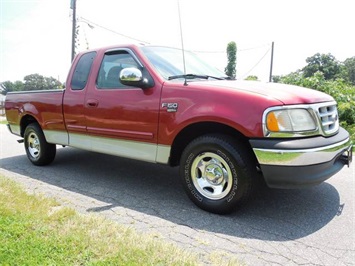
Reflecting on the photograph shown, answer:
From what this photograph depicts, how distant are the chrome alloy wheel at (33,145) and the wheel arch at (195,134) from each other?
303 cm

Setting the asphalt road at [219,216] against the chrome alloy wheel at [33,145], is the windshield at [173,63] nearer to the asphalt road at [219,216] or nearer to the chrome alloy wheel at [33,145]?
the asphalt road at [219,216]

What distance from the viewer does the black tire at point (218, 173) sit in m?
3.05

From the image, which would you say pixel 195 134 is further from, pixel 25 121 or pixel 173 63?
pixel 25 121

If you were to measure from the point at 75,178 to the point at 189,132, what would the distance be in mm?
2218

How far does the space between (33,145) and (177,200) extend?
3335 mm

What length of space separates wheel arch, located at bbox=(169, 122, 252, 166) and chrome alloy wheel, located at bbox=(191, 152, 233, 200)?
0.28 metres

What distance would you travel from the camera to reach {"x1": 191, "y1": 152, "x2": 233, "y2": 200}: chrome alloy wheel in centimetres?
318

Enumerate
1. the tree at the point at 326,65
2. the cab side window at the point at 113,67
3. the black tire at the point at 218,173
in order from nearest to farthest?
the black tire at the point at 218,173, the cab side window at the point at 113,67, the tree at the point at 326,65

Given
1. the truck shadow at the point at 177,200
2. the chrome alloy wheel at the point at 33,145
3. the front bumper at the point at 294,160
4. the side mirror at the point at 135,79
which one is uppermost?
the side mirror at the point at 135,79

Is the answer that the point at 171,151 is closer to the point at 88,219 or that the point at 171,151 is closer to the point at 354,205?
the point at 88,219

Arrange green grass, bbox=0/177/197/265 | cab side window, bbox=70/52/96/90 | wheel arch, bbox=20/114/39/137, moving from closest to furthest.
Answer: green grass, bbox=0/177/197/265
cab side window, bbox=70/52/96/90
wheel arch, bbox=20/114/39/137

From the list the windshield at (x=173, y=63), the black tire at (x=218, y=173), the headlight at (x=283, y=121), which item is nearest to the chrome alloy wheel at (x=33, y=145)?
the windshield at (x=173, y=63)

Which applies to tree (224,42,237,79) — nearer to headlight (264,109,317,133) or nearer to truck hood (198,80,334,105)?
truck hood (198,80,334,105)

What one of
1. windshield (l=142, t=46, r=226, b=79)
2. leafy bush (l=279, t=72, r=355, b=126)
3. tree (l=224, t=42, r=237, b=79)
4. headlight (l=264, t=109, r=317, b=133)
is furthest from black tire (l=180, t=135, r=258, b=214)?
tree (l=224, t=42, r=237, b=79)
